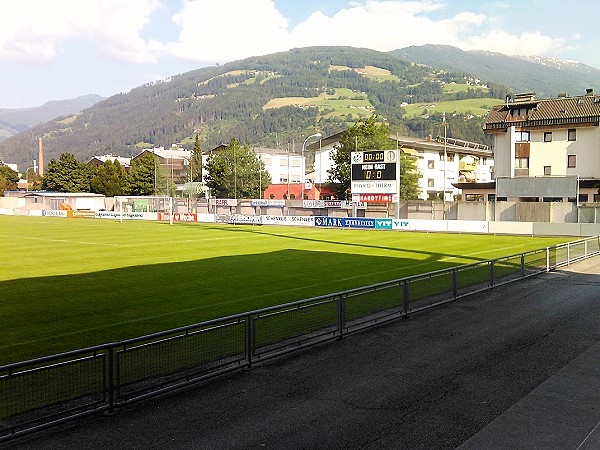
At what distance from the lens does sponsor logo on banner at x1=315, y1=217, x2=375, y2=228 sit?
2355 inches

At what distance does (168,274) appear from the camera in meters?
25.7

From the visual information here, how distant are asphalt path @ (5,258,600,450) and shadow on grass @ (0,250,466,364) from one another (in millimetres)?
4861

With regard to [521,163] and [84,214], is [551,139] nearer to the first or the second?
[521,163]

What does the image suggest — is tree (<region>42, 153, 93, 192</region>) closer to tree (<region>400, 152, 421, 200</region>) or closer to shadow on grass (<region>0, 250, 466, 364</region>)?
tree (<region>400, 152, 421, 200</region>)

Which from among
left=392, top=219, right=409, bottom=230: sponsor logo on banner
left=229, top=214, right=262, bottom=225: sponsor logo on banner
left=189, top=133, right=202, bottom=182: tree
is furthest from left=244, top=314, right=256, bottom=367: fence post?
left=189, top=133, right=202, bottom=182: tree

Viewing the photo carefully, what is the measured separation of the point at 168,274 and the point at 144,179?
294 ft

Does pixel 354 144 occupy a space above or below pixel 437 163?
above

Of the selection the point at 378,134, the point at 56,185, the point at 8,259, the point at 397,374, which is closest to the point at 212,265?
the point at 8,259

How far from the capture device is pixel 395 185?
5581 centimetres

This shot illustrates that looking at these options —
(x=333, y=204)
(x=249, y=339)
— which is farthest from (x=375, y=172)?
(x=249, y=339)

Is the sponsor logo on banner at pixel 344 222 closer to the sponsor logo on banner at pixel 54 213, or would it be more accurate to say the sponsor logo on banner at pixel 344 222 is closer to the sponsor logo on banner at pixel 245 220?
the sponsor logo on banner at pixel 245 220

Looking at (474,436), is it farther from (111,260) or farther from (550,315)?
(111,260)

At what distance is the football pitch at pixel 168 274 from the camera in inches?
628

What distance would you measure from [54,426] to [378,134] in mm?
73013
